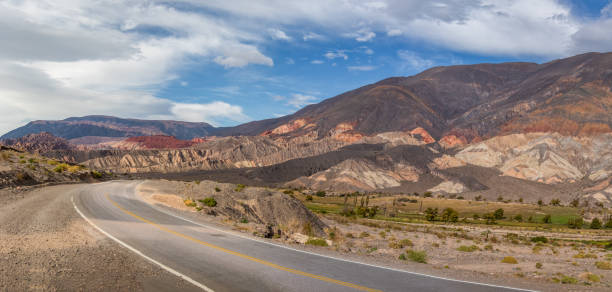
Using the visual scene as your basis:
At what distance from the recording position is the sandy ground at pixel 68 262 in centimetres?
926

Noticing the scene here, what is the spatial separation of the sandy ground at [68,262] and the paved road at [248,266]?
64 centimetres

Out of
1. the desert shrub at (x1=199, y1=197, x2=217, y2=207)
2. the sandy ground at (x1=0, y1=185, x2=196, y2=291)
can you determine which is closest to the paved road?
the sandy ground at (x1=0, y1=185, x2=196, y2=291)

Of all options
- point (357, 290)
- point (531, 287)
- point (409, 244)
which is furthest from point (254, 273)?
point (409, 244)

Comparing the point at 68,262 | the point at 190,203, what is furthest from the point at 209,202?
the point at 68,262

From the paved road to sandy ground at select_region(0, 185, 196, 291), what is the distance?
64cm

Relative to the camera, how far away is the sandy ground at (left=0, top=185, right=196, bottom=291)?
9.26 metres

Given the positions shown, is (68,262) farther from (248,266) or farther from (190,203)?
(190,203)

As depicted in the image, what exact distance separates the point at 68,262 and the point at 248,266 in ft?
17.0

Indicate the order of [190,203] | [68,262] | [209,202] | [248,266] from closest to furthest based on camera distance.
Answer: [68,262] → [248,266] → [190,203] → [209,202]

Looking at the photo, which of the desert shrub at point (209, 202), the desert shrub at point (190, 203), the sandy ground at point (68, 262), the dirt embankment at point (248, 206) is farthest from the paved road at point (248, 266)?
the desert shrub at point (209, 202)

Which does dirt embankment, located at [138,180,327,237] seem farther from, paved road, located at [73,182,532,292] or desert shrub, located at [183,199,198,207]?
paved road, located at [73,182,532,292]

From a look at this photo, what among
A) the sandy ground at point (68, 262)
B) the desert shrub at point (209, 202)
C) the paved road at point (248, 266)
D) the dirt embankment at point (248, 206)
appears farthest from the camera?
the desert shrub at point (209, 202)

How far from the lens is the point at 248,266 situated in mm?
11531

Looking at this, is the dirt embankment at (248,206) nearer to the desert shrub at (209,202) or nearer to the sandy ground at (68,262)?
the desert shrub at (209,202)
